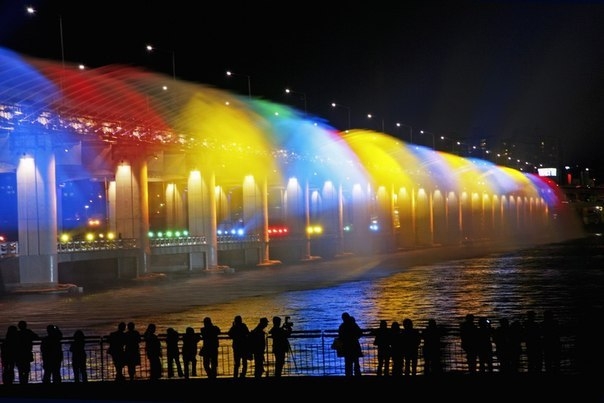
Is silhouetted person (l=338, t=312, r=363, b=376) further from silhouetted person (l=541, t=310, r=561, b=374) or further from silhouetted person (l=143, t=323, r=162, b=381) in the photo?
silhouetted person (l=143, t=323, r=162, b=381)

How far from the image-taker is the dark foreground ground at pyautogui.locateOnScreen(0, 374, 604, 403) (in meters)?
17.2

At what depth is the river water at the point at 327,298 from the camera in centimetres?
3719

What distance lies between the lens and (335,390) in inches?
717

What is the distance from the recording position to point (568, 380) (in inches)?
722

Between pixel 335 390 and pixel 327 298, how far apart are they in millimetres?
28899

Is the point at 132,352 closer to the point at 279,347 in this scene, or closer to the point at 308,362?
the point at 279,347

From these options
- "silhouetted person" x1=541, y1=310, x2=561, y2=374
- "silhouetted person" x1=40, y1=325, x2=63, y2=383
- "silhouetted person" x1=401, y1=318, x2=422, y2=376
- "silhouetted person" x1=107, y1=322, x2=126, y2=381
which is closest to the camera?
"silhouetted person" x1=541, y1=310, x2=561, y2=374

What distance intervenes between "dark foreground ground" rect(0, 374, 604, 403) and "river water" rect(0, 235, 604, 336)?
44.4ft

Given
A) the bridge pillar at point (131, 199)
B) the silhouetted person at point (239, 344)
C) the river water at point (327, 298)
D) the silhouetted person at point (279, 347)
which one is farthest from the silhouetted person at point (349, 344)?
the bridge pillar at point (131, 199)

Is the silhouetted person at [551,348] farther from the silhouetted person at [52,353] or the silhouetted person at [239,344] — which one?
the silhouetted person at [52,353]

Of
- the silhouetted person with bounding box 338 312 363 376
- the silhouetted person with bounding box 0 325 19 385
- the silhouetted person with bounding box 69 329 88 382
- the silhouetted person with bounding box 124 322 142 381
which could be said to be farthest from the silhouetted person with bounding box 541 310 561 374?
the silhouetted person with bounding box 0 325 19 385

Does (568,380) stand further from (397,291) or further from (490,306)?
(397,291)

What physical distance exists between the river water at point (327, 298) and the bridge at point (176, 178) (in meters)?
4.18

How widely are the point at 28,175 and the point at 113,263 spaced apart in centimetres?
1173
